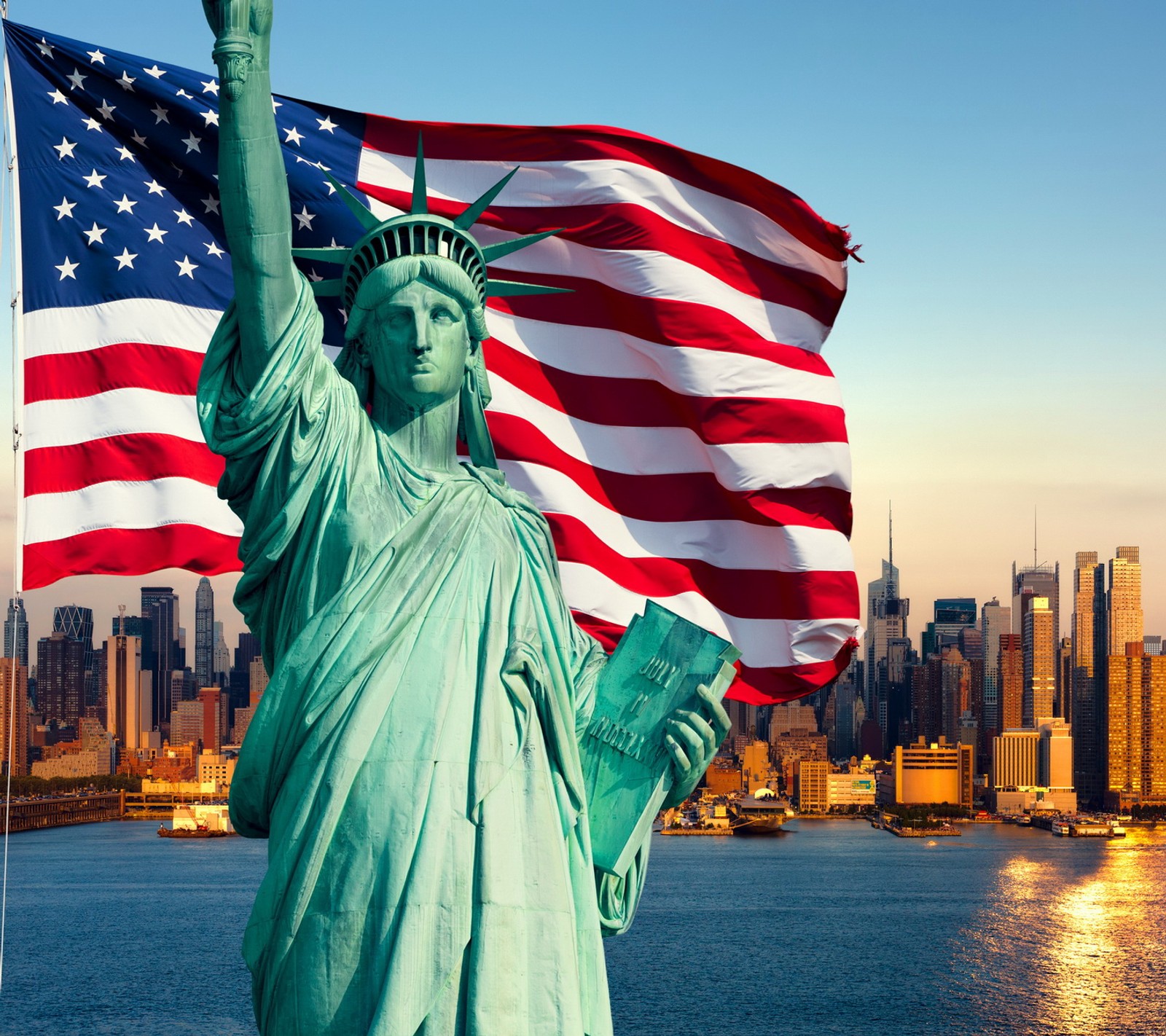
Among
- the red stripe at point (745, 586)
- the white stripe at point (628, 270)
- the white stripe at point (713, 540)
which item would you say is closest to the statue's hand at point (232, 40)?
the white stripe at point (628, 270)

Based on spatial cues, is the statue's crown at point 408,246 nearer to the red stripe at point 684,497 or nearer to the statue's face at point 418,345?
the statue's face at point 418,345

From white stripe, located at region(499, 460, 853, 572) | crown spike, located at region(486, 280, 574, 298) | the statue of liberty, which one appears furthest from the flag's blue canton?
the statue of liberty

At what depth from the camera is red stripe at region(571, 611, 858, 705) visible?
9344 millimetres

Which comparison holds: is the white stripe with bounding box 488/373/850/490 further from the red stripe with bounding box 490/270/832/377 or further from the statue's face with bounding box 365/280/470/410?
the statue's face with bounding box 365/280/470/410

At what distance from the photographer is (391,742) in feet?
15.3

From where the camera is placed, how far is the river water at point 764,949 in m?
50.2

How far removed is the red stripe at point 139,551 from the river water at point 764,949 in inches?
1534

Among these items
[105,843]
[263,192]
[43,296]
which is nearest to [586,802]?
[263,192]

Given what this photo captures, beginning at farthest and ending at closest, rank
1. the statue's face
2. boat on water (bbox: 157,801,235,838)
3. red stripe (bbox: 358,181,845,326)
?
boat on water (bbox: 157,801,235,838)
red stripe (bbox: 358,181,845,326)
the statue's face

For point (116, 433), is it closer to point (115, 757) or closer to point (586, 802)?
point (586, 802)

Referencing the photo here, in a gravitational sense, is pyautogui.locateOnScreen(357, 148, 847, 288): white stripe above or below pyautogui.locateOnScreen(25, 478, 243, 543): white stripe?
above

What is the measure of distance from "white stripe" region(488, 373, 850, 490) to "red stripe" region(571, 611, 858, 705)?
0.90m

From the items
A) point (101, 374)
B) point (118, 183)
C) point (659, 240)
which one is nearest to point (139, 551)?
point (101, 374)

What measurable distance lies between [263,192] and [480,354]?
106 centimetres
